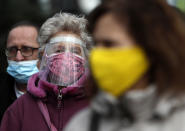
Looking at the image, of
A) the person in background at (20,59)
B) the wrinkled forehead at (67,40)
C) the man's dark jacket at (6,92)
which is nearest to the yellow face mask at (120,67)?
the wrinkled forehead at (67,40)

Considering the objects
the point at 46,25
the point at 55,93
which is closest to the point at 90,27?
the point at 55,93

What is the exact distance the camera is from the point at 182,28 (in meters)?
2.22

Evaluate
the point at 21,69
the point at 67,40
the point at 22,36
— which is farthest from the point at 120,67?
the point at 22,36

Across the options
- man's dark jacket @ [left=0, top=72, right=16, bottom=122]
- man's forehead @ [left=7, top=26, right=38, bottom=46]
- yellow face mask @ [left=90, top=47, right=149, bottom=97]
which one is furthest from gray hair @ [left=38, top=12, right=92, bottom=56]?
yellow face mask @ [left=90, top=47, right=149, bottom=97]

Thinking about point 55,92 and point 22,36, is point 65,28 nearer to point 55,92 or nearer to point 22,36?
point 55,92

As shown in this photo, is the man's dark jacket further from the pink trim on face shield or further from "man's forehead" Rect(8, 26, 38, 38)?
the pink trim on face shield

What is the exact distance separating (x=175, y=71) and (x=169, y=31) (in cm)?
22

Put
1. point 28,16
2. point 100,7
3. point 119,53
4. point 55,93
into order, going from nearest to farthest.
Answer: point 119,53 → point 100,7 → point 55,93 → point 28,16

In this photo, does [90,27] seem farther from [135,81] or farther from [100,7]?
[135,81]

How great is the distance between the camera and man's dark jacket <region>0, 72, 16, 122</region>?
4.50 metres

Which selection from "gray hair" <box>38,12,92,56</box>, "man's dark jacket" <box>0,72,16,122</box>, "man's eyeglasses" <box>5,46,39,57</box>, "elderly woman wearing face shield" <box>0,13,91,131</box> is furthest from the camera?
"man's eyeglasses" <box>5,46,39,57</box>

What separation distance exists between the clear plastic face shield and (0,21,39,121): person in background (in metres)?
1.06

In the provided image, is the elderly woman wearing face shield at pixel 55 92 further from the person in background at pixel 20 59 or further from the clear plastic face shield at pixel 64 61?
the person in background at pixel 20 59

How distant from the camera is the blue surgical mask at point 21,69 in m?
4.82
